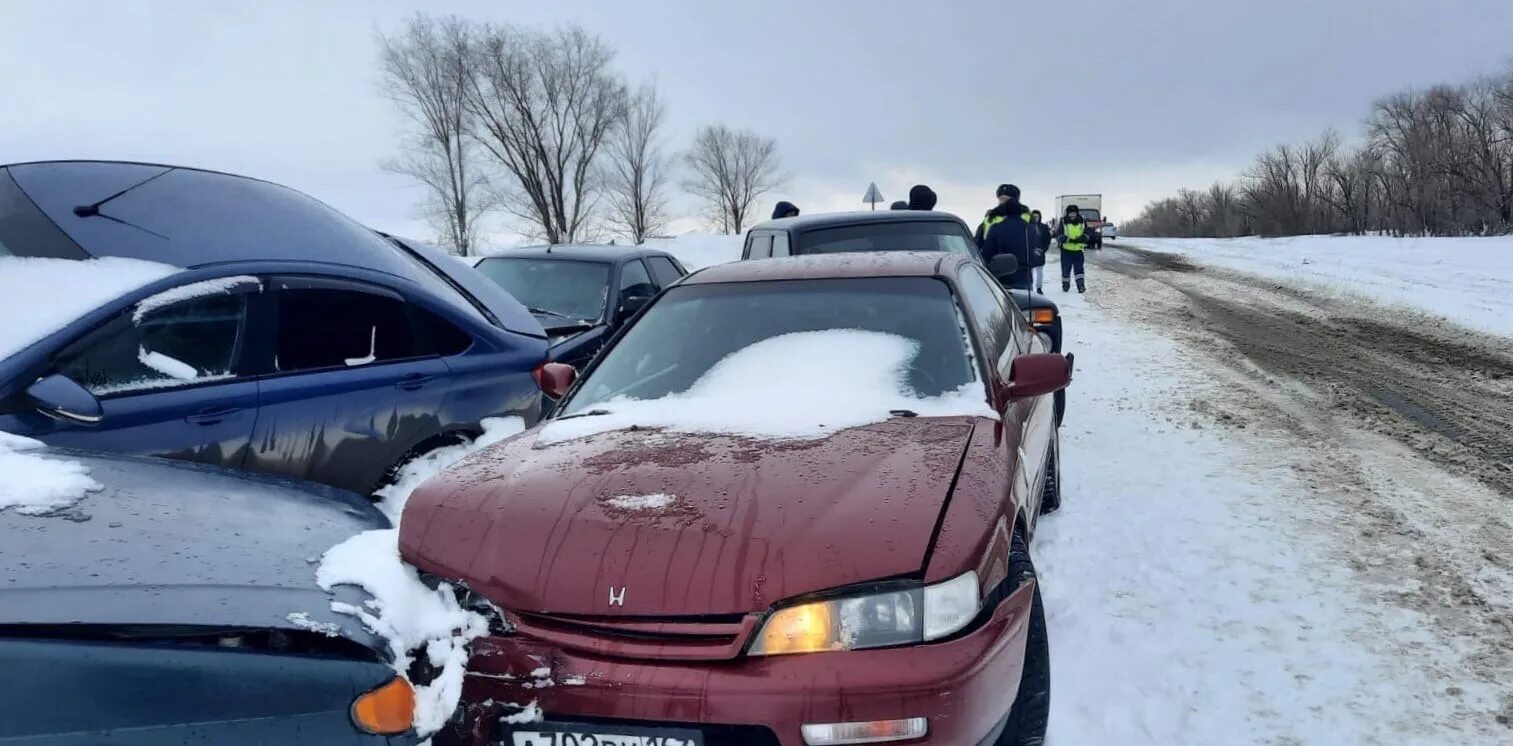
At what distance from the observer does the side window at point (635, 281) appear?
7.52 m

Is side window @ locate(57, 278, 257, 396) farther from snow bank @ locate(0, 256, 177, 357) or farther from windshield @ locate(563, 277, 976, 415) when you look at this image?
windshield @ locate(563, 277, 976, 415)

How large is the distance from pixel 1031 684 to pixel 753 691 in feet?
3.20

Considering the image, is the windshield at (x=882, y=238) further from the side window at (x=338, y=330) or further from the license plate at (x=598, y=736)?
the license plate at (x=598, y=736)

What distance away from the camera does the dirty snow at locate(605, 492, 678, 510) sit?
2193mm

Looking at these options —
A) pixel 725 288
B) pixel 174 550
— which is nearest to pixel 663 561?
pixel 174 550

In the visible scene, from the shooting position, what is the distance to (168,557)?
187 cm

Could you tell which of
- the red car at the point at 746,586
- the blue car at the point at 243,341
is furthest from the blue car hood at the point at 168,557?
the blue car at the point at 243,341

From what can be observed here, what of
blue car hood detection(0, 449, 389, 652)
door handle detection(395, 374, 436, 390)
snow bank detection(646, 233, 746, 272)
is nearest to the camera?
blue car hood detection(0, 449, 389, 652)

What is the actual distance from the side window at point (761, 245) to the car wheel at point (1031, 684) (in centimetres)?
547

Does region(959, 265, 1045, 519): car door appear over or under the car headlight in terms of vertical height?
over

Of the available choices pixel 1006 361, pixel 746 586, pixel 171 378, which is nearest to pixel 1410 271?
pixel 1006 361

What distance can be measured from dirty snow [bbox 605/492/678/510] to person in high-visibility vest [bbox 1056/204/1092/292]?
54.4ft

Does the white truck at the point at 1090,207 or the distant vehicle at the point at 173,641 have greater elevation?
the white truck at the point at 1090,207

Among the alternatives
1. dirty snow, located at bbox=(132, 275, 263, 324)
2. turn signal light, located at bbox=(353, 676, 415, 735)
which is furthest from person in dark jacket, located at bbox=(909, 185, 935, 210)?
turn signal light, located at bbox=(353, 676, 415, 735)
